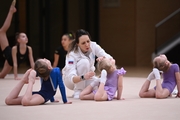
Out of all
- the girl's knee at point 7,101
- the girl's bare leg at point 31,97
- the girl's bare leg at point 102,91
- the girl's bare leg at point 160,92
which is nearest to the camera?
the girl's bare leg at point 31,97

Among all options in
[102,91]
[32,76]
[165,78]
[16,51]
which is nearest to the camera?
[32,76]

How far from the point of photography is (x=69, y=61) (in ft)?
19.3

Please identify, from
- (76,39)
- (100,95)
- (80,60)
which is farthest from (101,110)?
(76,39)

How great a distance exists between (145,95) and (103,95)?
23.4 inches

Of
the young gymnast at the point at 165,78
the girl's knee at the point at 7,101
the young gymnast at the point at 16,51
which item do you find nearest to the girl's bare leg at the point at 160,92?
the young gymnast at the point at 165,78

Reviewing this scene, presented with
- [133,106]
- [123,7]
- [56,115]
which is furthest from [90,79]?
[123,7]

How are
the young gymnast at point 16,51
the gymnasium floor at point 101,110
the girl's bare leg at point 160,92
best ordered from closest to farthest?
the gymnasium floor at point 101,110 → the girl's bare leg at point 160,92 → the young gymnast at point 16,51

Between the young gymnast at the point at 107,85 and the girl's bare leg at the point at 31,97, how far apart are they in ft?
2.28

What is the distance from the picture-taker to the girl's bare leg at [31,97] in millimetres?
4918

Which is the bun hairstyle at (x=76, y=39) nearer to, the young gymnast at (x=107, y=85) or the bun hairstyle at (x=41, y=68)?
the young gymnast at (x=107, y=85)

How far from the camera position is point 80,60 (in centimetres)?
584

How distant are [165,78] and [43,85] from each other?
5.12ft

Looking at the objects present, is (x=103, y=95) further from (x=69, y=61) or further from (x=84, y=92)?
(x=69, y=61)

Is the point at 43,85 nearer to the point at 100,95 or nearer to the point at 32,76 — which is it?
the point at 32,76
